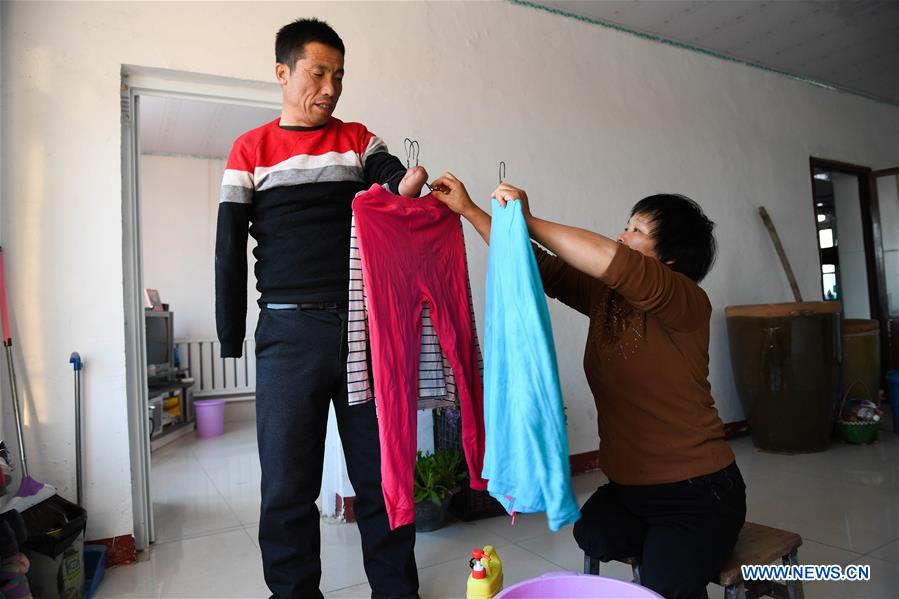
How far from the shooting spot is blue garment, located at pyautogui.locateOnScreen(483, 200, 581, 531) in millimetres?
1127

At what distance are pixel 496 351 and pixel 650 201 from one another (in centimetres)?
55

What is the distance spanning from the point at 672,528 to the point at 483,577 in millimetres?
493

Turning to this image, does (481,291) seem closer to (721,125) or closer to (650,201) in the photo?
(650,201)

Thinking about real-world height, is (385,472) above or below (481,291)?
below

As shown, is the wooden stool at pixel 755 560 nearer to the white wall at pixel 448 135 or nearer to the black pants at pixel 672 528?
the black pants at pixel 672 528

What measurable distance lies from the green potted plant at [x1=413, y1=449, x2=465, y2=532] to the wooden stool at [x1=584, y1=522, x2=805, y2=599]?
1.16 meters

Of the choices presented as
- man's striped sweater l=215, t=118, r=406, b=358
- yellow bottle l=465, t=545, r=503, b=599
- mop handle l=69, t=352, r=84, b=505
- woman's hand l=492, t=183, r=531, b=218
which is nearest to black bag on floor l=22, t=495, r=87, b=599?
mop handle l=69, t=352, r=84, b=505

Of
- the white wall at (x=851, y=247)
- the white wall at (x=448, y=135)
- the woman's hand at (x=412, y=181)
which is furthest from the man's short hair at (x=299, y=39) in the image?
the white wall at (x=851, y=247)

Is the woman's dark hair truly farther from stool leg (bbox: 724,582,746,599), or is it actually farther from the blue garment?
stool leg (bbox: 724,582,746,599)

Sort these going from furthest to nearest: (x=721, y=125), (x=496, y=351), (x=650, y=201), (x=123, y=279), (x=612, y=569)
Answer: (x=721, y=125) → (x=123, y=279) → (x=612, y=569) → (x=650, y=201) → (x=496, y=351)

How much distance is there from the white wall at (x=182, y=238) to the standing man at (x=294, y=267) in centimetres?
414

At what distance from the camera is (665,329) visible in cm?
136

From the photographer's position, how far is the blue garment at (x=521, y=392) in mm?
1127

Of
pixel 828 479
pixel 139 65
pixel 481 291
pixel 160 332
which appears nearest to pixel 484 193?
pixel 481 291
